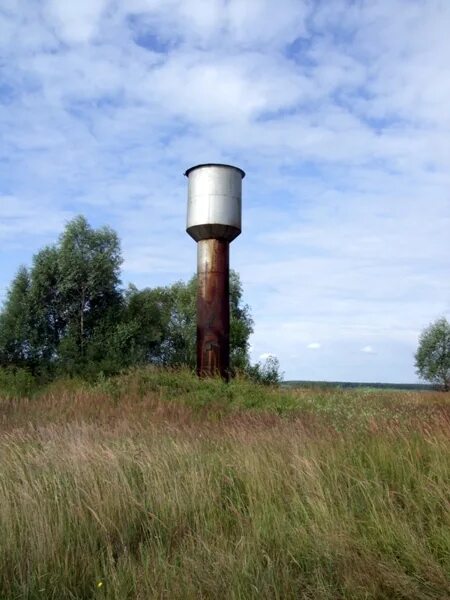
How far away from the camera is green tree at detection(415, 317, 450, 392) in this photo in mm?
55469

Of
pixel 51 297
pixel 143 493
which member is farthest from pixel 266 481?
pixel 51 297

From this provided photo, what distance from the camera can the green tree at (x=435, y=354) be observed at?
5547 cm

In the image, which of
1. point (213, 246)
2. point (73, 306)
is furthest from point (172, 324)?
point (213, 246)

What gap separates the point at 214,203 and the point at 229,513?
11.9m

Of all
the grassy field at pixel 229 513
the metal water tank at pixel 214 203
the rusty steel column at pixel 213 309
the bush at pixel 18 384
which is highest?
the metal water tank at pixel 214 203

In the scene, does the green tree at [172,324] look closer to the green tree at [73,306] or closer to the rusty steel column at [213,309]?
the green tree at [73,306]

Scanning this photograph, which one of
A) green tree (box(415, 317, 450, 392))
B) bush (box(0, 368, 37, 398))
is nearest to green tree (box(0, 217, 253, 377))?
bush (box(0, 368, 37, 398))

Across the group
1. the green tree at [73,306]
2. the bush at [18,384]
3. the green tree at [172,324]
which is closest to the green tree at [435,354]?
the green tree at [172,324]

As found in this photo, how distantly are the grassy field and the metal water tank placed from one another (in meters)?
9.24

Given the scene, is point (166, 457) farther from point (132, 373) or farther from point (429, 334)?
point (429, 334)

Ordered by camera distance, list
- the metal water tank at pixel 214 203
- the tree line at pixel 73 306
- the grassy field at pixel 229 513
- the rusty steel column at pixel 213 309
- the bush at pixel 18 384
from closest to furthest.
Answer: the grassy field at pixel 229 513 < the bush at pixel 18 384 < the rusty steel column at pixel 213 309 < the metal water tank at pixel 214 203 < the tree line at pixel 73 306

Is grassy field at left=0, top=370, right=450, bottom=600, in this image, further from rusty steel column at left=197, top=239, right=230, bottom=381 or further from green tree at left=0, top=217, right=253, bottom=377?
green tree at left=0, top=217, right=253, bottom=377

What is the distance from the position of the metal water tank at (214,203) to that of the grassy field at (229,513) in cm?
924

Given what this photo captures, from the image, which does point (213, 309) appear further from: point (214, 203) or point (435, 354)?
point (435, 354)
